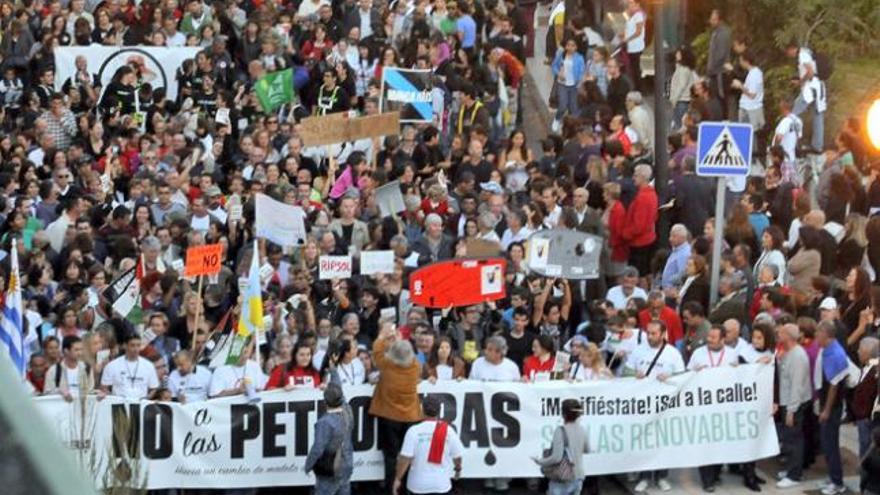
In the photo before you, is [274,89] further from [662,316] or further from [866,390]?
[866,390]

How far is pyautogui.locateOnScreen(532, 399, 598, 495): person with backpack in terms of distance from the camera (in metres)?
12.7

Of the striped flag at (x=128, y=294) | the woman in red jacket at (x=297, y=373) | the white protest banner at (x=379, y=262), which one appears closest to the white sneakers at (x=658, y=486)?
the woman in red jacket at (x=297, y=373)

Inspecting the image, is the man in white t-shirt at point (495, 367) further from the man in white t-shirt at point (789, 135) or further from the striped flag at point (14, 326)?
the man in white t-shirt at point (789, 135)

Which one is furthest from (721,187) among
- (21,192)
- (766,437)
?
(21,192)

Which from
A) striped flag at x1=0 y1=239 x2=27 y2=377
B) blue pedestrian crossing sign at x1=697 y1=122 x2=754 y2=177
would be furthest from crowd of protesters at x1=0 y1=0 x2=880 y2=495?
blue pedestrian crossing sign at x1=697 y1=122 x2=754 y2=177

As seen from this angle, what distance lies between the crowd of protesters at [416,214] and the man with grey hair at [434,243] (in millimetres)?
36

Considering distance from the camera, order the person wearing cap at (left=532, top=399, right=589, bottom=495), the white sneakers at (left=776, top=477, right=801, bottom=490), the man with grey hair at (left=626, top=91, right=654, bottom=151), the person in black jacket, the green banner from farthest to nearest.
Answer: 1. the green banner
2. the man with grey hair at (left=626, top=91, right=654, bottom=151)
3. the person in black jacket
4. the white sneakers at (left=776, top=477, right=801, bottom=490)
5. the person wearing cap at (left=532, top=399, right=589, bottom=495)

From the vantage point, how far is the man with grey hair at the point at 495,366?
14.1m

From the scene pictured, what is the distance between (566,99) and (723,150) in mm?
7781

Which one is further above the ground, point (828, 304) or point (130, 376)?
point (828, 304)

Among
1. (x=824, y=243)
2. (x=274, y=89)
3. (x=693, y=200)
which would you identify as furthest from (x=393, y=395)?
(x=274, y=89)

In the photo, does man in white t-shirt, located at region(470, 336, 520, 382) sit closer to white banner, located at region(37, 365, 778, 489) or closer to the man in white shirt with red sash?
white banner, located at region(37, 365, 778, 489)

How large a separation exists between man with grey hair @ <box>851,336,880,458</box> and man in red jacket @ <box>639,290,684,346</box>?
1.69 meters

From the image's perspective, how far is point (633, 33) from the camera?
24328 mm
